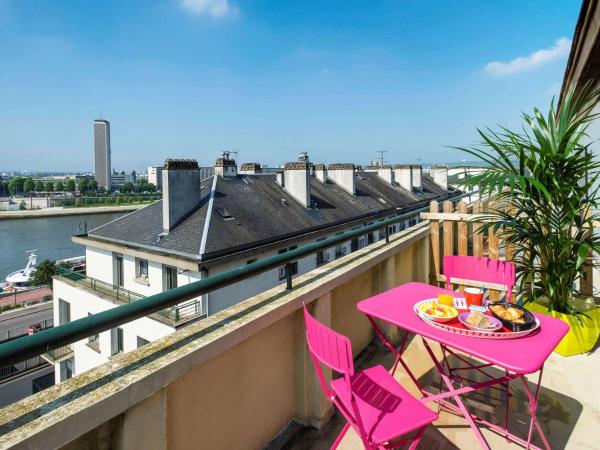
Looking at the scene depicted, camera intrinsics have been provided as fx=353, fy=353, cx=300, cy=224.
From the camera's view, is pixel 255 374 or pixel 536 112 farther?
pixel 536 112

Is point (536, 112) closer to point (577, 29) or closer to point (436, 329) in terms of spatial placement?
point (577, 29)

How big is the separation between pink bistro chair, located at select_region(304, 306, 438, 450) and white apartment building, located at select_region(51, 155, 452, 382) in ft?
27.9

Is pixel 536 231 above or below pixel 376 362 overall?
above

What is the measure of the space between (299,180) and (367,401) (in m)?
18.5

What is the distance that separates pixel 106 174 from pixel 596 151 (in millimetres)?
156628

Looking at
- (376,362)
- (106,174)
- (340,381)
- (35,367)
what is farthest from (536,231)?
(106,174)

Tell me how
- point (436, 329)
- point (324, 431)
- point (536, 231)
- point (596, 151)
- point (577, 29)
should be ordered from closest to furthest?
point (436, 329), point (324, 431), point (536, 231), point (577, 29), point (596, 151)

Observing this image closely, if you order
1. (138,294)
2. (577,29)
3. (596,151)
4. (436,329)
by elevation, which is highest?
(577,29)

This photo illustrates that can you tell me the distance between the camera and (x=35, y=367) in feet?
65.8

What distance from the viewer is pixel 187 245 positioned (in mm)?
13086

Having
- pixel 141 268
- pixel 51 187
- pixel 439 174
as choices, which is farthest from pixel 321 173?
pixel 51 187

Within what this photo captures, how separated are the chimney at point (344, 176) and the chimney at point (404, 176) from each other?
27.2 feet

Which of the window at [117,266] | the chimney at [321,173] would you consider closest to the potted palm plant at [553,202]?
the window at [117,266]

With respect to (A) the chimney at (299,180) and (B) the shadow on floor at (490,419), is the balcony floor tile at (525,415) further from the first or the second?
(A) the chimney at (299,180)
